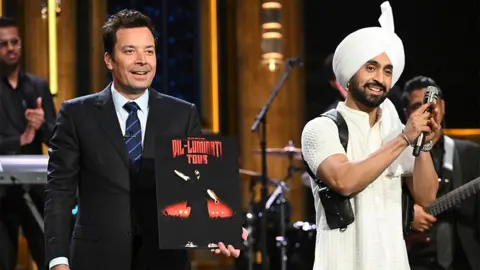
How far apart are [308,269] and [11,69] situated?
251cm

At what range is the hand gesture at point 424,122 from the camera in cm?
316

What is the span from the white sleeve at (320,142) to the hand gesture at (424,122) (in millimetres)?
253

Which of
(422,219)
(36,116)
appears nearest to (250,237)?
(36,116)

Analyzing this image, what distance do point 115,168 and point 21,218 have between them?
8.41ft

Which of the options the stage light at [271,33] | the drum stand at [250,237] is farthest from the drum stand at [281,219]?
the stage light at [271,33]

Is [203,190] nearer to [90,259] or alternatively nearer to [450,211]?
[90,259]

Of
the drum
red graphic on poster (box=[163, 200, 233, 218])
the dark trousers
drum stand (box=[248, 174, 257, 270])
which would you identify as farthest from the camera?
A: drum stand (box=[248, 174, 257, 270])

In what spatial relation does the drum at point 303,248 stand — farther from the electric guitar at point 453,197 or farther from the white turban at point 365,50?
the white turban at point 365,50

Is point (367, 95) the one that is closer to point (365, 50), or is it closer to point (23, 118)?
point (365, 50)

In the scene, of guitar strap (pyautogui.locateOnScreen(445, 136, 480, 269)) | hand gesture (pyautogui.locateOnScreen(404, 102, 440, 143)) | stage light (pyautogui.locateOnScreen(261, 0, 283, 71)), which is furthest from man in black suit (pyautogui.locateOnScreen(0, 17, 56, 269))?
stage light (pyautogui.locateOnScreen(261, 0, 283, 71))

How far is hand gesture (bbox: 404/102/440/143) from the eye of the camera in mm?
3162

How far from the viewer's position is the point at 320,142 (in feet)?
10.9

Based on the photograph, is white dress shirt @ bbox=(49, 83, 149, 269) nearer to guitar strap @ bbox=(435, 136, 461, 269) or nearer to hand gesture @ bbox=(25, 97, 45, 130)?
guitar strap @ bbox=(435, 136, 461, 269)

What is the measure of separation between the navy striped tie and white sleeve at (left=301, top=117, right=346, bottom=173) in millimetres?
586
